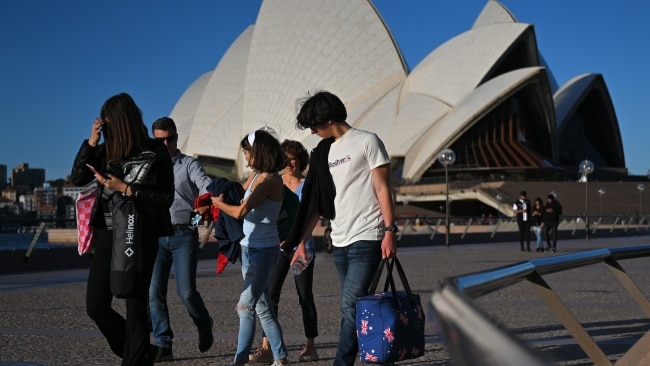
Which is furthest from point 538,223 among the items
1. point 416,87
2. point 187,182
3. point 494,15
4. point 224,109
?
point 494,15

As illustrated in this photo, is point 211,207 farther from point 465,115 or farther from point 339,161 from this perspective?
point 465,115

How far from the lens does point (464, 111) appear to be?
4128cm

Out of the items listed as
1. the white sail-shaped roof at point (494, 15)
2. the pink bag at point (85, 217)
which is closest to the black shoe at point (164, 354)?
the pink bag at point (85, 217)

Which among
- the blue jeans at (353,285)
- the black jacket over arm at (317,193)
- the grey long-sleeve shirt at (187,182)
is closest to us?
the blue jeans at (353,285)

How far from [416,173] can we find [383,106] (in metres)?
5.07

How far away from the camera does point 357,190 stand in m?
3.82

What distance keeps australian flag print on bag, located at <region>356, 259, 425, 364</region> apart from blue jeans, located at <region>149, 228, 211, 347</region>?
4.67ft

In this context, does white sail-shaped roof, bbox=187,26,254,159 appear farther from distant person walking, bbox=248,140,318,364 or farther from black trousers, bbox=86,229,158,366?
black trousers, bbox=86,229,158,366

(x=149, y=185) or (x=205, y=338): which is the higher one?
(x=149, y=185)

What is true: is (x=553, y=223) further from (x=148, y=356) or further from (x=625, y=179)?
(x=625, y=179)

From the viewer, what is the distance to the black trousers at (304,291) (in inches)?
187

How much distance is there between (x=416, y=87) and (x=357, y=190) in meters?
42.1

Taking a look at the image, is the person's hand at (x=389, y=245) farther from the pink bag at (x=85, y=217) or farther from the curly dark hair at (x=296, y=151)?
the curly dark hair at (x=296, y=151)

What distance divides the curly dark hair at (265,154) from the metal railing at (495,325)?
2.12m
